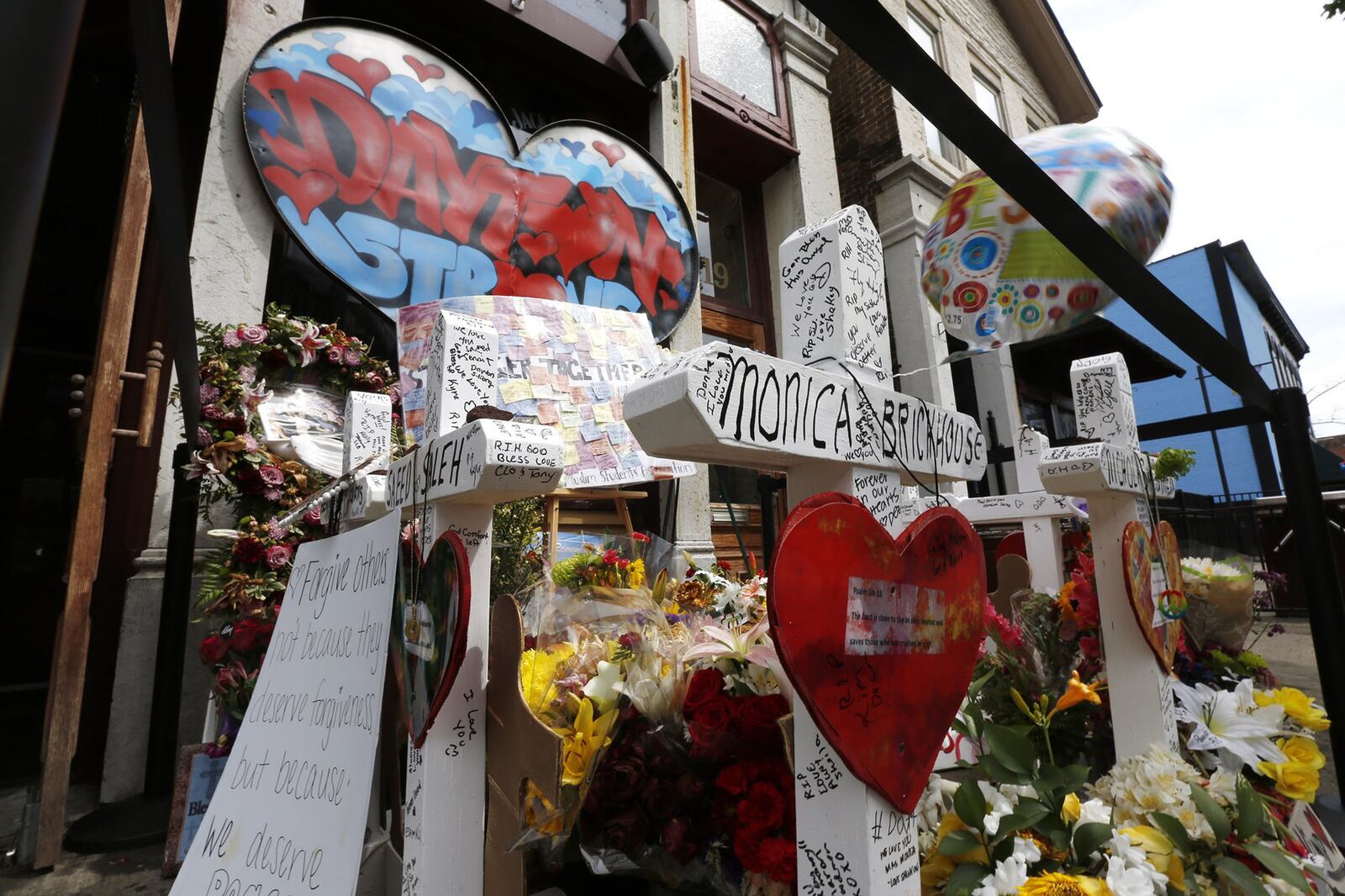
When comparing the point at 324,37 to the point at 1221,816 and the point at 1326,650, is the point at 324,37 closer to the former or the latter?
the point at 1221,816

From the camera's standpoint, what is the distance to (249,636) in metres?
2.33

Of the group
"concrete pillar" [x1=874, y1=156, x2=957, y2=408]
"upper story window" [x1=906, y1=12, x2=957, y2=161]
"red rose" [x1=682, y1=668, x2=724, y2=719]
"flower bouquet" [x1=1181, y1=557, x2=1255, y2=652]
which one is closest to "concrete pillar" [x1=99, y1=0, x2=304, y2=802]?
"red rose" [x1=682, y1=668, x2=724, y2=719]

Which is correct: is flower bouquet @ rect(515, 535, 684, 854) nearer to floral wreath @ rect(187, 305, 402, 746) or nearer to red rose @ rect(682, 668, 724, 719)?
red rose @ rect(682, 668, 724, 719)

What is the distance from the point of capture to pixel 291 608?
1391mm

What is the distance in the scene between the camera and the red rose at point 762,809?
3.66 ft

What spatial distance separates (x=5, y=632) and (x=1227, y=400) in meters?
18.6

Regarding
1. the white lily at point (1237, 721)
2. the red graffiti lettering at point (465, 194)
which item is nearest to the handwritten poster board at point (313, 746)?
the white lily at point (1237, 721)

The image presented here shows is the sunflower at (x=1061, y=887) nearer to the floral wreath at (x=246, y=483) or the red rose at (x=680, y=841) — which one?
the red rose at (x=680, y=841)

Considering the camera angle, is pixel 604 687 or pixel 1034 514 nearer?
pixel 604 687

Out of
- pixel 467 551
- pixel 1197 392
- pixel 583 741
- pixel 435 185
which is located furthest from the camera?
pixel 1197 392

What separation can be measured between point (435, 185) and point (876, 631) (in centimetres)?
438

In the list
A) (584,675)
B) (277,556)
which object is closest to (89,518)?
(277,556)

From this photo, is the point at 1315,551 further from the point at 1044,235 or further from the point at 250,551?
the point at 250,551

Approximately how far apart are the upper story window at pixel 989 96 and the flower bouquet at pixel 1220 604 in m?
10.7
